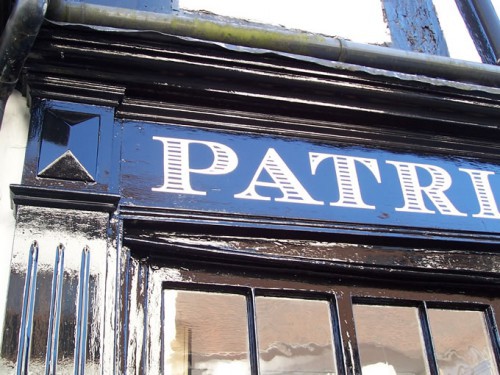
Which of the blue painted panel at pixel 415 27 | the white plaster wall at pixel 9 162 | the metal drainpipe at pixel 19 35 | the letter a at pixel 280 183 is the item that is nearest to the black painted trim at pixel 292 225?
the letter a at pixel 280 183

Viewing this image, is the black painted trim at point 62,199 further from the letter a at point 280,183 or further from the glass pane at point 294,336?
the glass pane at point 294,336

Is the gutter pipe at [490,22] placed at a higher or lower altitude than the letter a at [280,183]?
higher

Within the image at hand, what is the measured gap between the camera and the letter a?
2.98m

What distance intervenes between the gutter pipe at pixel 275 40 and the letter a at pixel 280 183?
1.71 ft

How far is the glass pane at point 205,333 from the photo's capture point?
2.62 m

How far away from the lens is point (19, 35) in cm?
265

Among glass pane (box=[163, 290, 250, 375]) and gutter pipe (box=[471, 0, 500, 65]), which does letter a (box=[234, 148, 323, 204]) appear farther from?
gutter pipe (box=[471, 0, 500, 65])

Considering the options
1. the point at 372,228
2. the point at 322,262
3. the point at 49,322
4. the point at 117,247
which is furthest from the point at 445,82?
the point at 49,322

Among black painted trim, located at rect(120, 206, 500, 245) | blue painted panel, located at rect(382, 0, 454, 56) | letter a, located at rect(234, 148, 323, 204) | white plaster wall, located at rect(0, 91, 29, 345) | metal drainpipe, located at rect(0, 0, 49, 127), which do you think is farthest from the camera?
blue painted panel, located at rect(382, 0, 454, 56)

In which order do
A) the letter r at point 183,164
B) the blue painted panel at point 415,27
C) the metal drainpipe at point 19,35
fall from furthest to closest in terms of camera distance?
the blue painted panel at point 415,27 < the letter r at point 183,164 < the metal drainpipe at point 19,35

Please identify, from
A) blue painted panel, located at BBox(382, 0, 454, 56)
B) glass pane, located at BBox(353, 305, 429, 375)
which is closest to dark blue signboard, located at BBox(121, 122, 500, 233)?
glass pane, located at BBox(353, 305, 429, 375)

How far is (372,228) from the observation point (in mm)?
3039

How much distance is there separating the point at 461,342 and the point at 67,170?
189cm

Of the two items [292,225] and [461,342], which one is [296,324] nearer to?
[292,225]
